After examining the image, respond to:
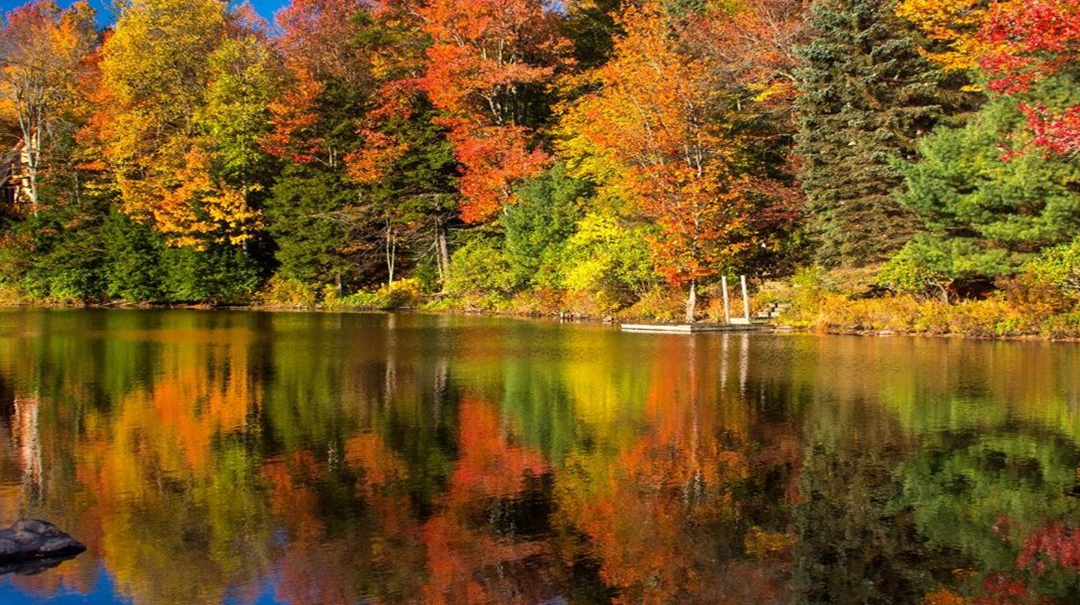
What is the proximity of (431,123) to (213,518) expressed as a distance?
34737 millimetres

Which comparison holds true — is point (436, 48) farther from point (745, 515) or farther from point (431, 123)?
point (745, 515)

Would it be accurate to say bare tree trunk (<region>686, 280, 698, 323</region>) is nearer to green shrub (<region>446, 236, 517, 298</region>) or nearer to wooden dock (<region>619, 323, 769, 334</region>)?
wooden dock (<region>619, 323, 769, 334</region>)

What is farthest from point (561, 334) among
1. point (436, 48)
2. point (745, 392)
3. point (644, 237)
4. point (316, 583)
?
point (316, 583)

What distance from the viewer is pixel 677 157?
33094 mm

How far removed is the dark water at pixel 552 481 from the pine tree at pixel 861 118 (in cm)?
883

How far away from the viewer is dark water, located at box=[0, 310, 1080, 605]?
7.49 m

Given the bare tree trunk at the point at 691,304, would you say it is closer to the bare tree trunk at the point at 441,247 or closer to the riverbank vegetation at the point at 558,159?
the riverbank vegetation at the point at 558,159

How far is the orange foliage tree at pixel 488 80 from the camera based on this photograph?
3912 cm

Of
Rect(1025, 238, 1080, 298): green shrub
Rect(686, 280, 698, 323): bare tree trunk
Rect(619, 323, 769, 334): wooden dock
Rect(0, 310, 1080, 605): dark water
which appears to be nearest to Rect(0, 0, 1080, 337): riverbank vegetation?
Rect(1025, 238, 1080, 298): green shrub

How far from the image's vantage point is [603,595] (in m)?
7.16

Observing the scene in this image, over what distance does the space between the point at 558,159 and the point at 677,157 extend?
7.33 m

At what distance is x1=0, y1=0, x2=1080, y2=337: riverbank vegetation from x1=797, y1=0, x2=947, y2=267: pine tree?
0.33ft

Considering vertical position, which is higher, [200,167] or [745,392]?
[200,167]

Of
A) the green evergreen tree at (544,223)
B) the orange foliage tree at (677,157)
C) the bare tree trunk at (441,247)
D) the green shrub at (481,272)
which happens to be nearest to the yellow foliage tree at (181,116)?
the bare tree trunk at (441,247)
